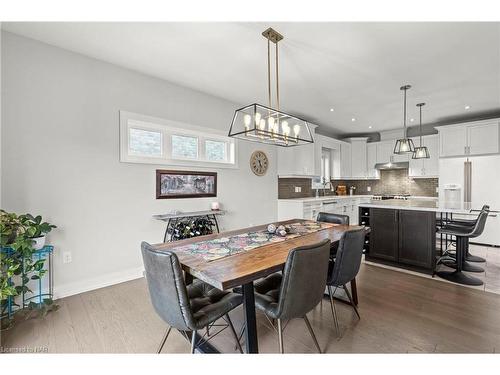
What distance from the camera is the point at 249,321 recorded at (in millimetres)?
1474

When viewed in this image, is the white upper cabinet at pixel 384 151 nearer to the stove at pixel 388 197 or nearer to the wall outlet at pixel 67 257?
the stove at pixel 388 197

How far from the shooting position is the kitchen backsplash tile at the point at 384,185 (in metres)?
5.38

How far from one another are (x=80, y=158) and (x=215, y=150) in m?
1.88

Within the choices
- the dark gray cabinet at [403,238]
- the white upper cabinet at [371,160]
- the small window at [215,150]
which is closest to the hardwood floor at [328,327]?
the dark gray cabinet at [403,238]

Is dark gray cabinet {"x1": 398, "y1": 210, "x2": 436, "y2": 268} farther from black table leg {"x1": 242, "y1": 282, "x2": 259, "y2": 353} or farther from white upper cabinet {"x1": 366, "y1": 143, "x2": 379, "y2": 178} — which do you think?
white upper cabinet {"x1": 366, "y1": 143, "x2": 379, "y2": 178}

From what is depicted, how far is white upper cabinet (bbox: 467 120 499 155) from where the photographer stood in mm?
4504

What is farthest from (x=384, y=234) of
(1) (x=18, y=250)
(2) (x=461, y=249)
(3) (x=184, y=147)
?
(1) (x=18, y=250)

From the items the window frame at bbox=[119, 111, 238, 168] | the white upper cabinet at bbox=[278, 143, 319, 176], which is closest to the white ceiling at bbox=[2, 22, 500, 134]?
the window frame at bbox=[119, 111, 238, 168]

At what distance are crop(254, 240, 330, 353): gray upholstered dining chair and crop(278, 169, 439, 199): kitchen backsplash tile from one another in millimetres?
3547

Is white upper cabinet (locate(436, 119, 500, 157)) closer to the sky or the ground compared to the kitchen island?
closer to the sky

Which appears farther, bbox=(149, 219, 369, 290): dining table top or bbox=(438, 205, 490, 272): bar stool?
bbox=(438, 205, 490, 272): bar stool

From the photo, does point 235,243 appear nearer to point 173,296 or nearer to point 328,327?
point 173,296
